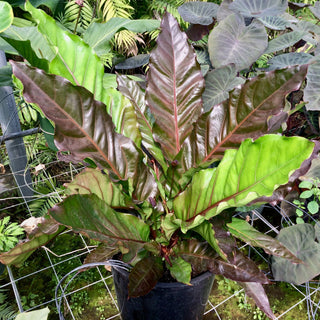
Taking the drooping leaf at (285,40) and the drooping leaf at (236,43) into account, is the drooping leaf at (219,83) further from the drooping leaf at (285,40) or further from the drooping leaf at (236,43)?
the drooping leaf at (285,40)

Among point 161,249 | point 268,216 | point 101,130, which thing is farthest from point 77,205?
point 268,216

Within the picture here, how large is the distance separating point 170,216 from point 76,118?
0.31 metres

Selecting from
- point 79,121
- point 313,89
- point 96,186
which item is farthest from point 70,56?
point 313,89

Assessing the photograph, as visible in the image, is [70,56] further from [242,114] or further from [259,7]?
[259,7]

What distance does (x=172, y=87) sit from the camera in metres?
0.84

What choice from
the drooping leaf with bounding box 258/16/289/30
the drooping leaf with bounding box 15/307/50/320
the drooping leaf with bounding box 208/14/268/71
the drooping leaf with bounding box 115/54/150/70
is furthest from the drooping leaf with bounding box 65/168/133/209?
the drooping leaf with bounding box 258/16/289/30

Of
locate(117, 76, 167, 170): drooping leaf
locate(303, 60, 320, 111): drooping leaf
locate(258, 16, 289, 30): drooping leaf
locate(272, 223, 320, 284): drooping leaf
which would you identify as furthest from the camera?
locate(258, 16, 289, 30): drooping leaf

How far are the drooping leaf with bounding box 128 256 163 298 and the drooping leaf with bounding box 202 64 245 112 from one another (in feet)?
2.13

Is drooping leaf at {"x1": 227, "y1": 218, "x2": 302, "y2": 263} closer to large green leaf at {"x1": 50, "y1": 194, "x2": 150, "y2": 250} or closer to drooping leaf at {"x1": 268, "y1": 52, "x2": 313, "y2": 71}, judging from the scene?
large green leaf at {"x1": 50, "y1": 194, "x2": 150, "y2": 250}

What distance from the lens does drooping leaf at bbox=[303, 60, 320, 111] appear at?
1.26 m

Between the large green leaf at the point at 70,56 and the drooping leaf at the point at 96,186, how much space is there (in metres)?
0.23

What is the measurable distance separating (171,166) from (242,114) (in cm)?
20

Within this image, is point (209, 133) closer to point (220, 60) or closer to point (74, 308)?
point (220, 60)

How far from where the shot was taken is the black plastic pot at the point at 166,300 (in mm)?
764
